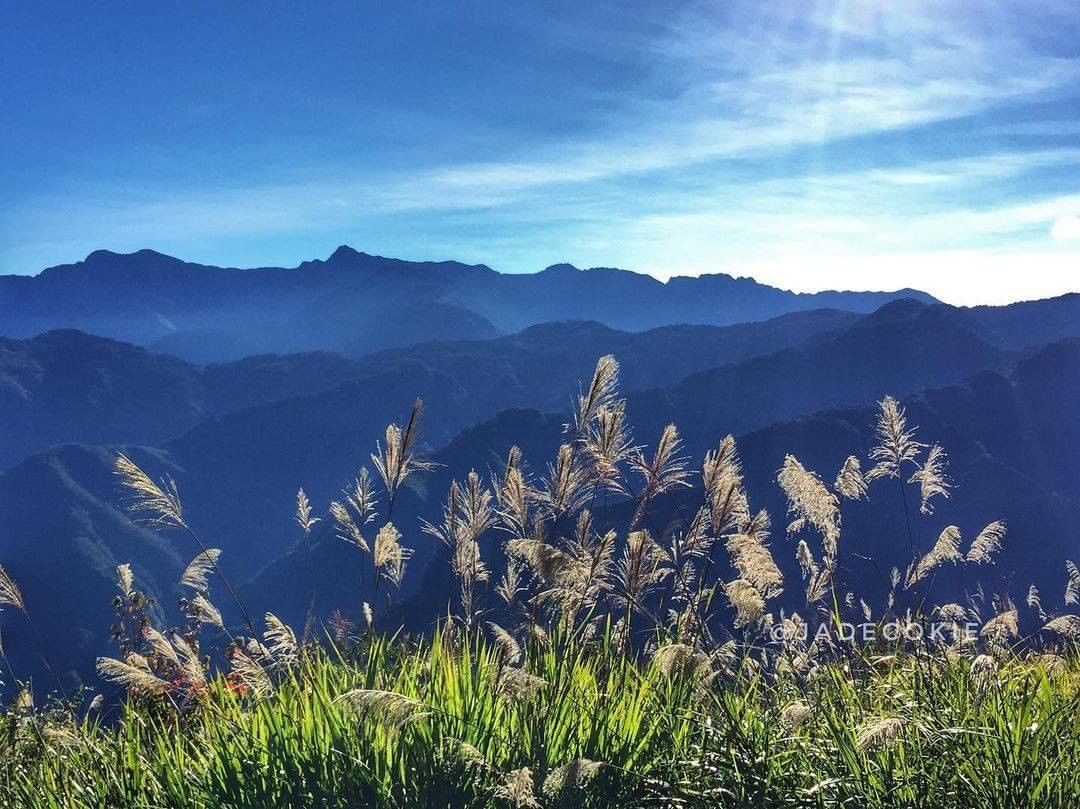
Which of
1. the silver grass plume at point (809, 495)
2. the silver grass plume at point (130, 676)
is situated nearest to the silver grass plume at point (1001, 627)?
the silver grass plume at point (809, 495)

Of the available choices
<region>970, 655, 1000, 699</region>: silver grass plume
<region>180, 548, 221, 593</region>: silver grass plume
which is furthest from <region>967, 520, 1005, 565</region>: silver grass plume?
<region>180, 548, 221, 593</region>: silver grass plume

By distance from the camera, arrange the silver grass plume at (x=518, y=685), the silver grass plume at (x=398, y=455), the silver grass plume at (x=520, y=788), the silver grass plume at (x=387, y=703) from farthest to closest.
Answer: the silver grass plume at (x=398, y=455)
the silver grass plume at (x=518, y=685)
the silver grass plume at (x=520, y=788)
the silver grass plume at (x=387, y=703)

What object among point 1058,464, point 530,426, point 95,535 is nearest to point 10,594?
point 1058,464

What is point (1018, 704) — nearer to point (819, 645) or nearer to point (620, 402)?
point (819, 645)

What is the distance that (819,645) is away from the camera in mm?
4535

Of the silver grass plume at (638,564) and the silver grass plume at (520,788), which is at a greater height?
the silver grass plume at (638,564)

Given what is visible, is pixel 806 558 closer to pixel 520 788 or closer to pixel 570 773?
pixel 570 773

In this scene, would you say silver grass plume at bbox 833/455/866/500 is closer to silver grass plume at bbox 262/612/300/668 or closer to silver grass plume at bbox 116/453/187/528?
silver grass plume at bbox 262/612/300/668

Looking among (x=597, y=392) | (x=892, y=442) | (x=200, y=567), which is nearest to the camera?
(x=597, y=392)

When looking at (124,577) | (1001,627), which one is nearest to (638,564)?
(1001,627)

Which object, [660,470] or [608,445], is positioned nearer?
[608,445]

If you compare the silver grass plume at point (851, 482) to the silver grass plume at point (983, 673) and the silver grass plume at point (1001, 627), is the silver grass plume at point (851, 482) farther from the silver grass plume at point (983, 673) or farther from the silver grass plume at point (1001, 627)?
the silver grass plume at point (1001, 627)

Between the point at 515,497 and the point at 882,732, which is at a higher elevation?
the point at 515,497

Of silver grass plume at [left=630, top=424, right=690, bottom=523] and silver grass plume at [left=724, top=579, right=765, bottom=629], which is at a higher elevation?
silver grass plume at [left=630, top=424, right=690, bottom=523]
